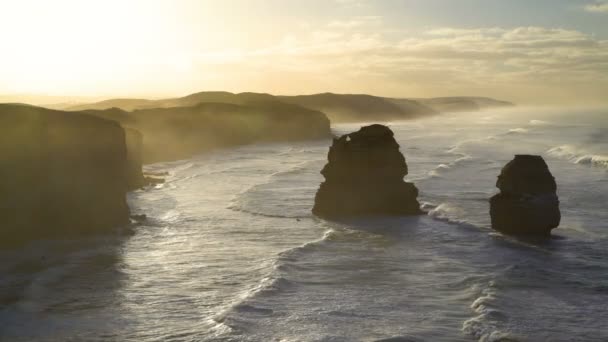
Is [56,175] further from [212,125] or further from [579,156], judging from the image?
[212,125]

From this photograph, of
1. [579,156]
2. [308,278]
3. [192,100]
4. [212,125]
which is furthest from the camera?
[192,100]

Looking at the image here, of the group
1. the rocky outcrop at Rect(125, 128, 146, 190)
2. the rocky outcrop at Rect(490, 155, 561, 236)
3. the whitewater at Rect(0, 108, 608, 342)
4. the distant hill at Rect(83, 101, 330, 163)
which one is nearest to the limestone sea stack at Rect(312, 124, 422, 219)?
the whitewater at Rect(0, 108, 608, 342)

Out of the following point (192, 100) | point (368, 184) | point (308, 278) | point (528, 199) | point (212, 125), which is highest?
point (192, 100)

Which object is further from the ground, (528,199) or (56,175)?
(56,175)

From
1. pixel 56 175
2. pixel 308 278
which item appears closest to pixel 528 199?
pixel 308 278

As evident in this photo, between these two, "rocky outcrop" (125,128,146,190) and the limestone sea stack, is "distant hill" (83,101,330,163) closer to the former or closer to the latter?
"rocky outcrop" (125,128,146,190)

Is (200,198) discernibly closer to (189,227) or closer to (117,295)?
(189,227)

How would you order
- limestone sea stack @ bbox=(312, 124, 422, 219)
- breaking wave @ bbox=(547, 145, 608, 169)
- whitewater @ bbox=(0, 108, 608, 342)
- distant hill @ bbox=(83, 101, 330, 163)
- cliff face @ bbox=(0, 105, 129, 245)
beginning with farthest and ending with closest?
distant hill @ bbox=(83, 101, 330, 163) < breaking wave @ bbox=(547, 145, 608, 169) < limestone sea stack @ bbox=(312, 124, 422, 219) < cliff face @ bbox=(0, 105, 129, 245) < whitewater @ bbox=(0, 108, 608, 342)
